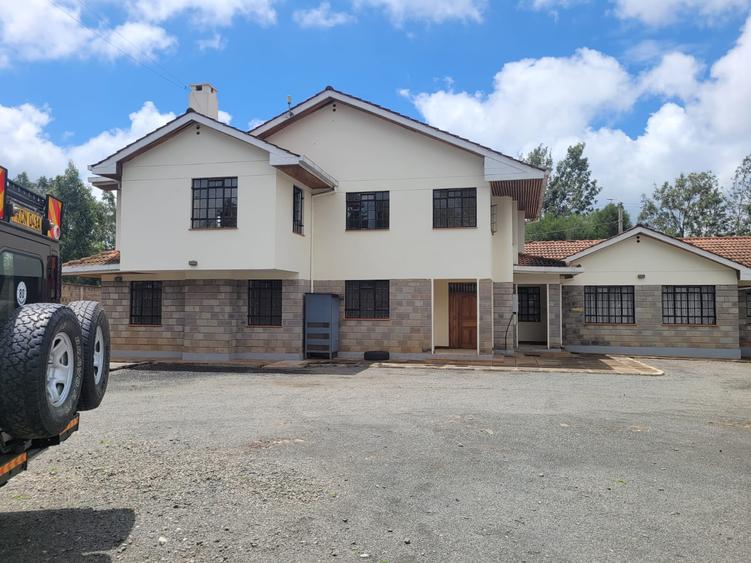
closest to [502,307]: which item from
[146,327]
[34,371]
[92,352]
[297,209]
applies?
[297,209]

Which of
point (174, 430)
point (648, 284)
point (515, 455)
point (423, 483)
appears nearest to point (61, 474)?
point (174, 430)

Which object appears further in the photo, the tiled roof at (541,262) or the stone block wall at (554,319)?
the stone block wall at (554,319)

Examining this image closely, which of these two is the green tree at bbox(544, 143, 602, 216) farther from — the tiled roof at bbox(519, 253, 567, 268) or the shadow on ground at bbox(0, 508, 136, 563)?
the shadow on ground at bbox(0, 508, 136, 563)

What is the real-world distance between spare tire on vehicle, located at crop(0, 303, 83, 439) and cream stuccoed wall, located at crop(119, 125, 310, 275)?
11.6 m

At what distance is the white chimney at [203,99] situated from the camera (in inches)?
722

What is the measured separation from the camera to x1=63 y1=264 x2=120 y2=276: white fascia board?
56.9ft

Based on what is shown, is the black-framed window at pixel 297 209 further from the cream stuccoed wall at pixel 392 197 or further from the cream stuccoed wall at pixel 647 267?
the cream stuccoed wall at pixel 647 267

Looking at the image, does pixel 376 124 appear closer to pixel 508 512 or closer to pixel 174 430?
pixel 174 430

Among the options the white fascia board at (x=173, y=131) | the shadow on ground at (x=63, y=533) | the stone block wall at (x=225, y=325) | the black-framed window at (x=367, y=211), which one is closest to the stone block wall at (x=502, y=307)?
the black-framed window at (x=367, y=211)

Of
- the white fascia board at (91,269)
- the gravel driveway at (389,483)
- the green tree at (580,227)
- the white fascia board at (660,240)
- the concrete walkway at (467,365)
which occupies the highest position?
the green tree at (580,227)

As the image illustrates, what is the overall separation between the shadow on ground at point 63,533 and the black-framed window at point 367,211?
1372cm

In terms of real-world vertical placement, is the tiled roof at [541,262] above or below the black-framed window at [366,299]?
above

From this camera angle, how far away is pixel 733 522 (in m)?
4.55

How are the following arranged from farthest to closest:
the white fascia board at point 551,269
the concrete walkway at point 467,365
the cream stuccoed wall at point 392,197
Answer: the white fascia board at point 551,269 < the cream stuccoed wall at point 392,197 < the concrete walkway at point 467,365
